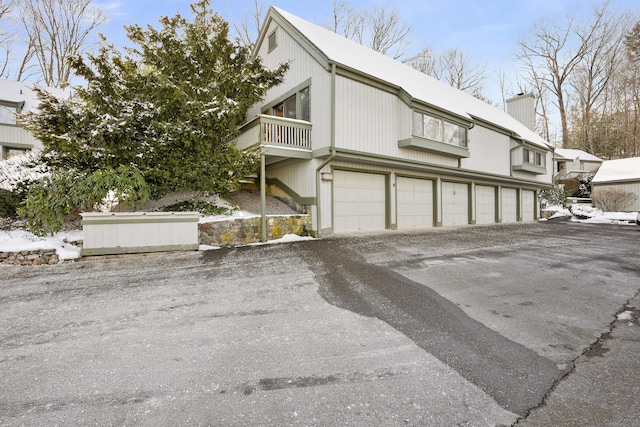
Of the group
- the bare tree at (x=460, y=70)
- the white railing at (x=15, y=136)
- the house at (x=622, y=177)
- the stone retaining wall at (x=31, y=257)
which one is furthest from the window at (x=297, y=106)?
the house at (x=622, y=177)

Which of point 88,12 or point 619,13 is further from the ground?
point 619,13

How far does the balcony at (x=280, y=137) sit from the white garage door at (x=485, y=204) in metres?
9.49

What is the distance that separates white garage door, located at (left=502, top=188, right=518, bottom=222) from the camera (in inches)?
627

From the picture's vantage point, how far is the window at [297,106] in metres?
9.62

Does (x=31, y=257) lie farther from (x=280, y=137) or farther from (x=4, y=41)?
(x=4, y=41)

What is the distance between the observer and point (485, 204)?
48.4ft

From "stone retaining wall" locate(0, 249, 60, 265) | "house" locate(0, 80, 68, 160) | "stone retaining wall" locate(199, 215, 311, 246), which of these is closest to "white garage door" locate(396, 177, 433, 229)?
"stone retaining wall" locate(199, 215, 311, 246)

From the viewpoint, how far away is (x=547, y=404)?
179 cm

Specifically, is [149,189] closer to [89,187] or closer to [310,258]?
[89,187]

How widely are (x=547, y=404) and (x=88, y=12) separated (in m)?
25.9

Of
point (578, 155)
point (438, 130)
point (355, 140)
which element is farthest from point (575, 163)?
point (355, 140)

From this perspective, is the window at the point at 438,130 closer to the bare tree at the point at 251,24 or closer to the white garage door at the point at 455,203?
the white garage door at the point at 455,203

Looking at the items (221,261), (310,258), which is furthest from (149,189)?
(310,258)

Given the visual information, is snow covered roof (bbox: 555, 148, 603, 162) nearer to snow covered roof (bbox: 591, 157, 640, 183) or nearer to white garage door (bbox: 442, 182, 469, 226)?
snow covered roof (bbox: 591, 157, 640, 183)
